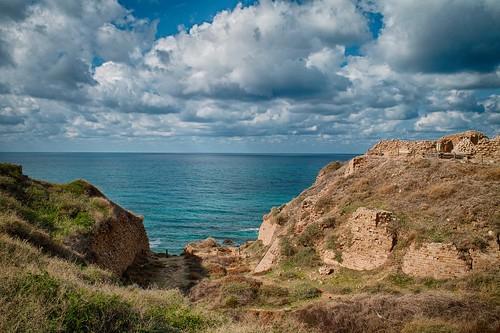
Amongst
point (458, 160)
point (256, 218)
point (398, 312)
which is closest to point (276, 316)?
point (398, 312)

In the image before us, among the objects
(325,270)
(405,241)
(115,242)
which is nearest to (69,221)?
(115,242)

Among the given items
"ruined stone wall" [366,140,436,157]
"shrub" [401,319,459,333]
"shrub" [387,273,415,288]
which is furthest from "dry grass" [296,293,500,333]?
"ruined stone wall" [366,140,436,157]

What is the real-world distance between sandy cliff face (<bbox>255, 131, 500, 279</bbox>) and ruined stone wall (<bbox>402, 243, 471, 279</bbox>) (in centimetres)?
4

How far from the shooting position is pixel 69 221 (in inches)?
912

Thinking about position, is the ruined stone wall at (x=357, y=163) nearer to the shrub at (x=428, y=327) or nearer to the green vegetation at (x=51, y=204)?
the shrub at (x=428, y=327)

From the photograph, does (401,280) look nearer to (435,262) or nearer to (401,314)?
(435,262)

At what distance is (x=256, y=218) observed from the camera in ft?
207

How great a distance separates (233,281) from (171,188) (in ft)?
255

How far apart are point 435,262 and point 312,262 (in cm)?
691

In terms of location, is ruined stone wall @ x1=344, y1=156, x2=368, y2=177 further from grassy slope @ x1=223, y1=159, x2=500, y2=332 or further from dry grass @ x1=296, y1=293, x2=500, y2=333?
dry grass @ x1=296, y1=293, x2=500, y2=333

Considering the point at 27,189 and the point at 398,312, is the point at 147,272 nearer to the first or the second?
the point at 27,189

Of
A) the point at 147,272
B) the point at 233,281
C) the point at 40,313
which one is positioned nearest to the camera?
the point at 40,313

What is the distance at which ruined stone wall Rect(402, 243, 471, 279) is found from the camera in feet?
56.3

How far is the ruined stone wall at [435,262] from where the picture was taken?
17.2 metres
